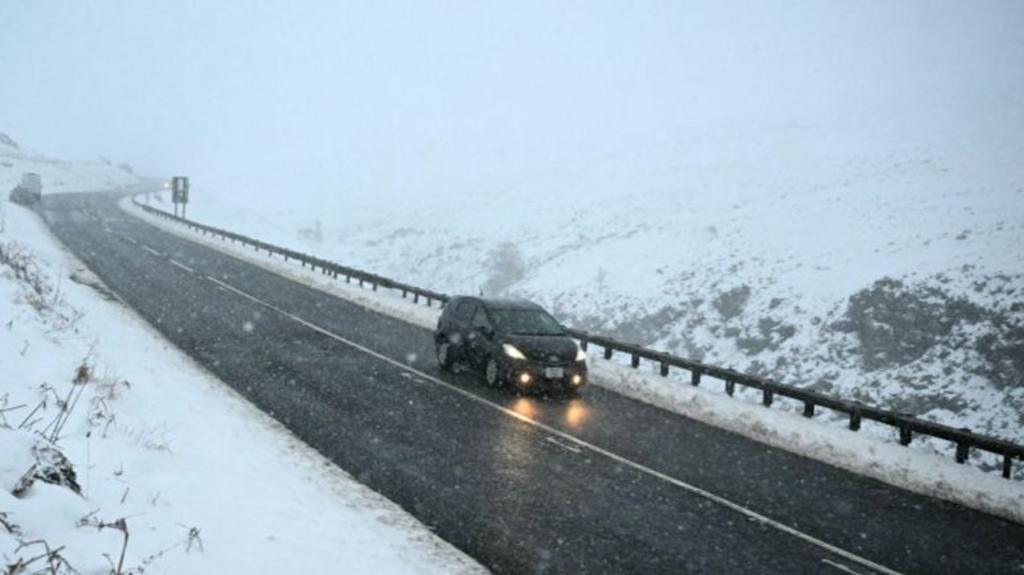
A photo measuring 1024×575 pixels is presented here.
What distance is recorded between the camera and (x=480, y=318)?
47.9 ft

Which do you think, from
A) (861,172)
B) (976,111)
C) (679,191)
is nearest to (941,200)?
(861,172)

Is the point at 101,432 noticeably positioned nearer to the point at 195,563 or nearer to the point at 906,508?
the point at 195,563

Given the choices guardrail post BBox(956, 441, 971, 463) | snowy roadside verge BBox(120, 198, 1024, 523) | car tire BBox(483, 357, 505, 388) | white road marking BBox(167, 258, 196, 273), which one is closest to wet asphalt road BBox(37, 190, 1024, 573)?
car tire BBox(483, 357, 505, 388)

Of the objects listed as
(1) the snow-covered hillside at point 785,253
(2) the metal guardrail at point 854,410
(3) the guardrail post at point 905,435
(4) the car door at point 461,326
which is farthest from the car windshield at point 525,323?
(1) the snow-covered hillside at point 785,253

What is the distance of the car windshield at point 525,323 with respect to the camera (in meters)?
14.0

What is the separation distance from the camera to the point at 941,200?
121 ft

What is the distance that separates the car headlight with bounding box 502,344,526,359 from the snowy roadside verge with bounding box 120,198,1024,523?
267cm

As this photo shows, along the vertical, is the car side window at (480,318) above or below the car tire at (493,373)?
above

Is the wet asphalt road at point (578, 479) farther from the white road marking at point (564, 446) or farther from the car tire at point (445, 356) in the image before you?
the car tire at point (445, 356)

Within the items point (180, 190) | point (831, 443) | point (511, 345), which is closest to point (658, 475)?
point (831, 443)

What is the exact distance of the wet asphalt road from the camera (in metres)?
7.12

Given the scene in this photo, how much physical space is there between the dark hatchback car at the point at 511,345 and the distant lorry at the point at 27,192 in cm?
3787

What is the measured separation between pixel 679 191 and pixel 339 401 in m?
49.0

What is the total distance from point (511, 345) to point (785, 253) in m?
25.1
